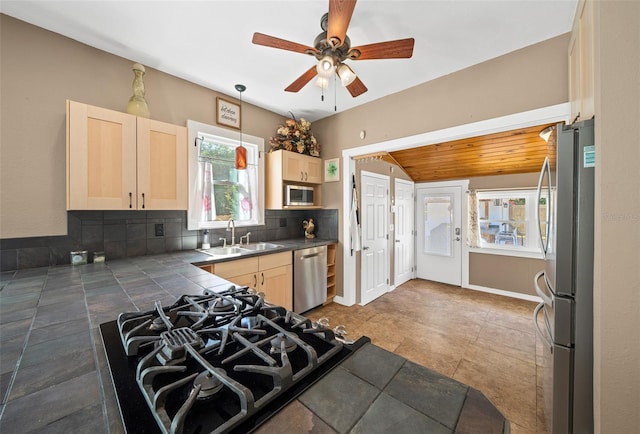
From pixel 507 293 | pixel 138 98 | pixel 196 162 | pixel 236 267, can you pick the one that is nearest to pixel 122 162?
pixel 138 98

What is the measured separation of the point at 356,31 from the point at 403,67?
2.30 ft

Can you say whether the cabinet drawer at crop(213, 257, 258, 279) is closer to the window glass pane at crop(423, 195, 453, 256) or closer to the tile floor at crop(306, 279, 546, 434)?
the tile floor at crop(306, 279, 546, 434)

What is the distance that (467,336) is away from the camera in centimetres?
261

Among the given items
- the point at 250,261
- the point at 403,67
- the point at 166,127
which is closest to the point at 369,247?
the point at 250,261

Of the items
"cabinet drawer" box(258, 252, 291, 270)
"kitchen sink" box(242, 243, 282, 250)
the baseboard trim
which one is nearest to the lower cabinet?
"cabinet drawer" box(258, 252, 291, 270)

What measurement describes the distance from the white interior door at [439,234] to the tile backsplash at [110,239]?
3.61 metres

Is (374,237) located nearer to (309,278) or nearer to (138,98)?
(309,278)

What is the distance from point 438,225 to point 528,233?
1.33 metres

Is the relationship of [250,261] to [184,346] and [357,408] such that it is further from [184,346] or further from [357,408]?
[357,408]

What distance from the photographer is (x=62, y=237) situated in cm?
190

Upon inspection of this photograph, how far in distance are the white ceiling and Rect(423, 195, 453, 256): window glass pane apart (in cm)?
270

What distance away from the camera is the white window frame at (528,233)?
368 cm

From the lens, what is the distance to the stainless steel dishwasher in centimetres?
289

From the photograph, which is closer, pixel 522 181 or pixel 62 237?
pixel 62 237
